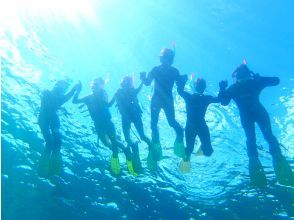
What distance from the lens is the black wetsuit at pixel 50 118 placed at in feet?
37.4

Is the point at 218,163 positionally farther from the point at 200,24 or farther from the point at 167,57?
the point at 167,57

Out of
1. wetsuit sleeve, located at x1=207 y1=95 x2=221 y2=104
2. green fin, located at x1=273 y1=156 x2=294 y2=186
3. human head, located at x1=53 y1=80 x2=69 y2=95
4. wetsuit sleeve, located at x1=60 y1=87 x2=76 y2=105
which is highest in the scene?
human head, located at x1=53 y1=80 x2=69 y2=95

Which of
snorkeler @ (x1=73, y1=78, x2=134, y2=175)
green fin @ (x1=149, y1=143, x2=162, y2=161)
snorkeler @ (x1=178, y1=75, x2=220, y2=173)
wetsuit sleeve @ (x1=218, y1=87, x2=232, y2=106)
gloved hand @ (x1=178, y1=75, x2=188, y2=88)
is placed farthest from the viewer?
snorkeler @ (x1=73, y1=78, x2=134, y2=175)

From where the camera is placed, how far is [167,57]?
9906mm

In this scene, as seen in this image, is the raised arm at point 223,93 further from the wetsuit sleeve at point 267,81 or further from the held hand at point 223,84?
the wetsuit sleeve at point 267,81

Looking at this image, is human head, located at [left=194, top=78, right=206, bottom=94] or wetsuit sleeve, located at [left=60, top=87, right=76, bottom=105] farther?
wetsuit sleeve, located at [left=60, top=87, right=76, bottom=105]

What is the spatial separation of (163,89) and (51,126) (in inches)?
183

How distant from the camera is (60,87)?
11.4 meters

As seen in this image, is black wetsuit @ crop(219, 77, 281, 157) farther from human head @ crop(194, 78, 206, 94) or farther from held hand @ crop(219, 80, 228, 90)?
human head @ crop(194, 78, 206, 94)

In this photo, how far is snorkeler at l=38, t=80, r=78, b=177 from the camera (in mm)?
11393

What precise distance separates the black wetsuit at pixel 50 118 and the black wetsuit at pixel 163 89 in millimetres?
3545

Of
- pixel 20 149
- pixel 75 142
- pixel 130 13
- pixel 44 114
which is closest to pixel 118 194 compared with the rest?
pixel 75 142

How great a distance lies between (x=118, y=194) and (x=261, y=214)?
931 cm

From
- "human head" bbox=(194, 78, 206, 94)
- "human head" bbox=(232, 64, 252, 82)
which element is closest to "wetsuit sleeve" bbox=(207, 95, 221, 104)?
"human head" bbox=(194, 78, 206, 94)
